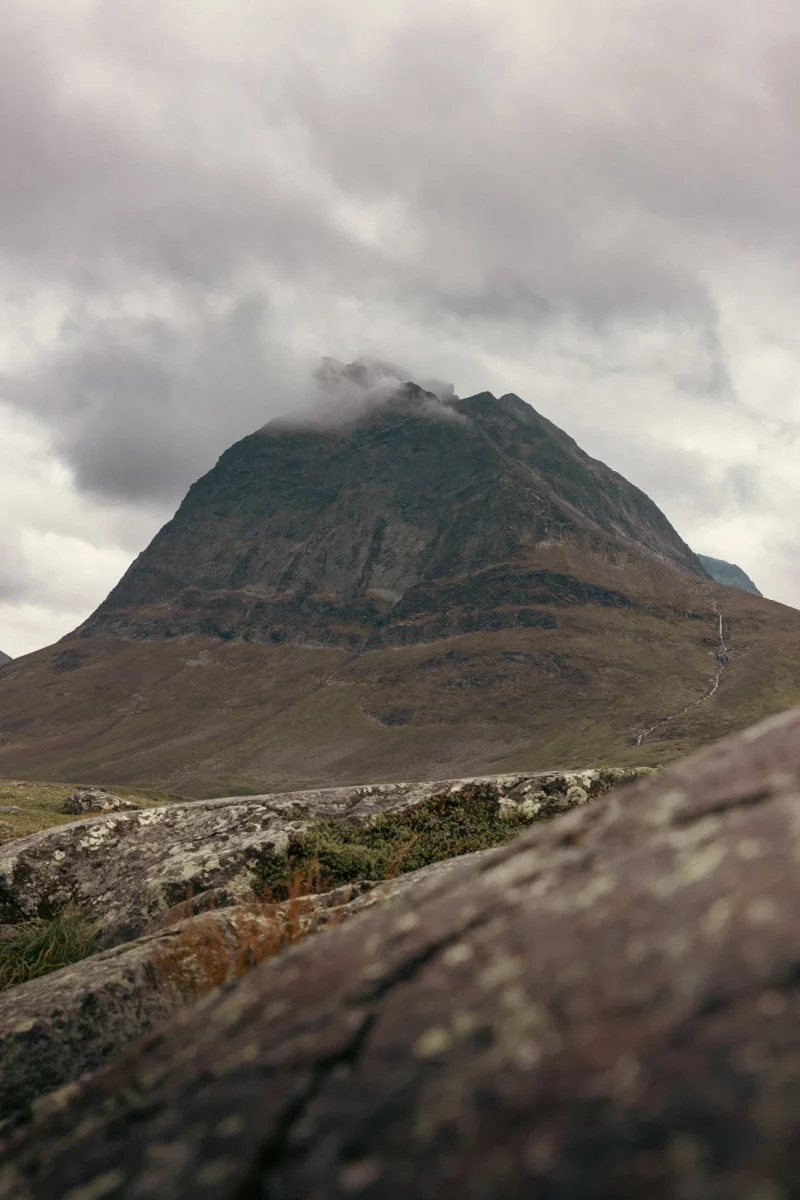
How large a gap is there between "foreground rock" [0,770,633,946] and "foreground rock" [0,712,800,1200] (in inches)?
309

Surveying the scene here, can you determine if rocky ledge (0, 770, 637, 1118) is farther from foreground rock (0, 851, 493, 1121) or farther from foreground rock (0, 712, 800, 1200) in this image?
foreground rock (0, 712, 800, 1200)

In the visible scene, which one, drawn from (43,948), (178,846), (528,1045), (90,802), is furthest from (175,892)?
(90,802)

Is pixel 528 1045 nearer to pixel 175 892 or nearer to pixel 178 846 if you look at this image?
pixel 175 892

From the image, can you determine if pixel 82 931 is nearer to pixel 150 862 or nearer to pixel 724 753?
pixel 150 862

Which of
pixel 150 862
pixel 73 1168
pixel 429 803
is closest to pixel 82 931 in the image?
pixel 150 862

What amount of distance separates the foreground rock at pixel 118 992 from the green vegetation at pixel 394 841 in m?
2.77

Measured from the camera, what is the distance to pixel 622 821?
4000mm

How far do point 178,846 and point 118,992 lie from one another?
7.82 meters

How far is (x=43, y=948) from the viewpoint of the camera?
1185 centimetres

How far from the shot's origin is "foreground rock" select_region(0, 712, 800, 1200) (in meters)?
2.55

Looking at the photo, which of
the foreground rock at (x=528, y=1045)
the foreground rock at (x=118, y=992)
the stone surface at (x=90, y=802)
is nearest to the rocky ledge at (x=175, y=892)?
the foreground rock at (x=118, y=992)

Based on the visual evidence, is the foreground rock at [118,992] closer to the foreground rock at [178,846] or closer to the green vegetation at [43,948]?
the foreground rock at [178,846]

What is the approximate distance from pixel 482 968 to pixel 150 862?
13.3 metres

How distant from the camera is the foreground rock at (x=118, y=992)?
279 inches
